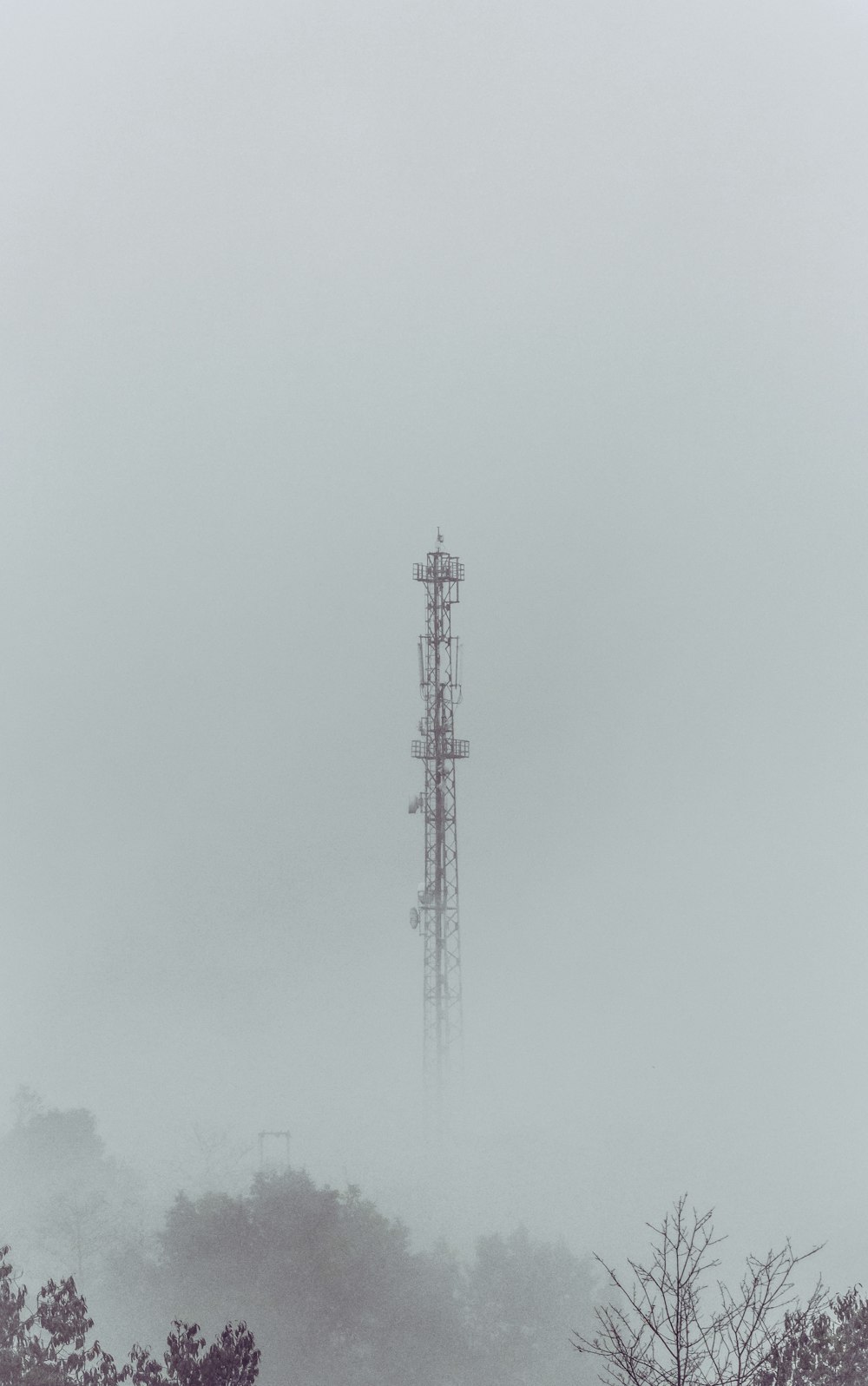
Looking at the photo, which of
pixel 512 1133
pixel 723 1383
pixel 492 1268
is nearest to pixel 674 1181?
pixel 512 1133

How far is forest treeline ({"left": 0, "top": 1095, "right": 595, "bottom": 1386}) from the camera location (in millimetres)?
29938

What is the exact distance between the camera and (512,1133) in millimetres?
42531

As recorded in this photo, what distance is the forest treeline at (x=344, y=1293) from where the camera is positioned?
29.9 metres

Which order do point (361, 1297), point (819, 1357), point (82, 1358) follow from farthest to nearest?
point (361, 1297) → point (82, 1358) → point (819, 1357)

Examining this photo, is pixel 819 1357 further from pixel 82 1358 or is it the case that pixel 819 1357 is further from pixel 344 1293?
pixel 344 1293

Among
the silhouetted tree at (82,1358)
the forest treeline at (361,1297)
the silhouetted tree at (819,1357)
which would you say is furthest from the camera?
the forest treeline at (361,1297)

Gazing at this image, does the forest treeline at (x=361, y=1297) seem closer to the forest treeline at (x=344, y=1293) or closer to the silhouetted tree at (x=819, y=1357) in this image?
the forest treeline at (x=344, y=1293)

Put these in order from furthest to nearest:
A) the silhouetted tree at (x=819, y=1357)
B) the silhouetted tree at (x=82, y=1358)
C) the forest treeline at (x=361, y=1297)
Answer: the forest treeline at (x=361, y=1297), the silhouetted tree at (x=82, y=1358), the silhouetted tree at (x=819, y=1357)

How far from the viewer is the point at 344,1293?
30828mm

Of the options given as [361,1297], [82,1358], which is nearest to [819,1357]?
[82,1358]

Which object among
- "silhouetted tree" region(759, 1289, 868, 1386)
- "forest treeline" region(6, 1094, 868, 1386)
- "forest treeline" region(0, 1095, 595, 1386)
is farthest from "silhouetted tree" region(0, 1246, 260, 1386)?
"forest treeline" region(0, 1095, 595, 1386)

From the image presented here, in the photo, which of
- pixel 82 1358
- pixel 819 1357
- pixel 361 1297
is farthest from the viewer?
pixel 361 1297

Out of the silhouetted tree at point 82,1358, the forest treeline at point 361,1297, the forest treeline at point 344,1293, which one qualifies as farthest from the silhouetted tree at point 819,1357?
the forest treeline at point 344,1293

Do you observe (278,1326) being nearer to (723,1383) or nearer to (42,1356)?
(42,1356)
